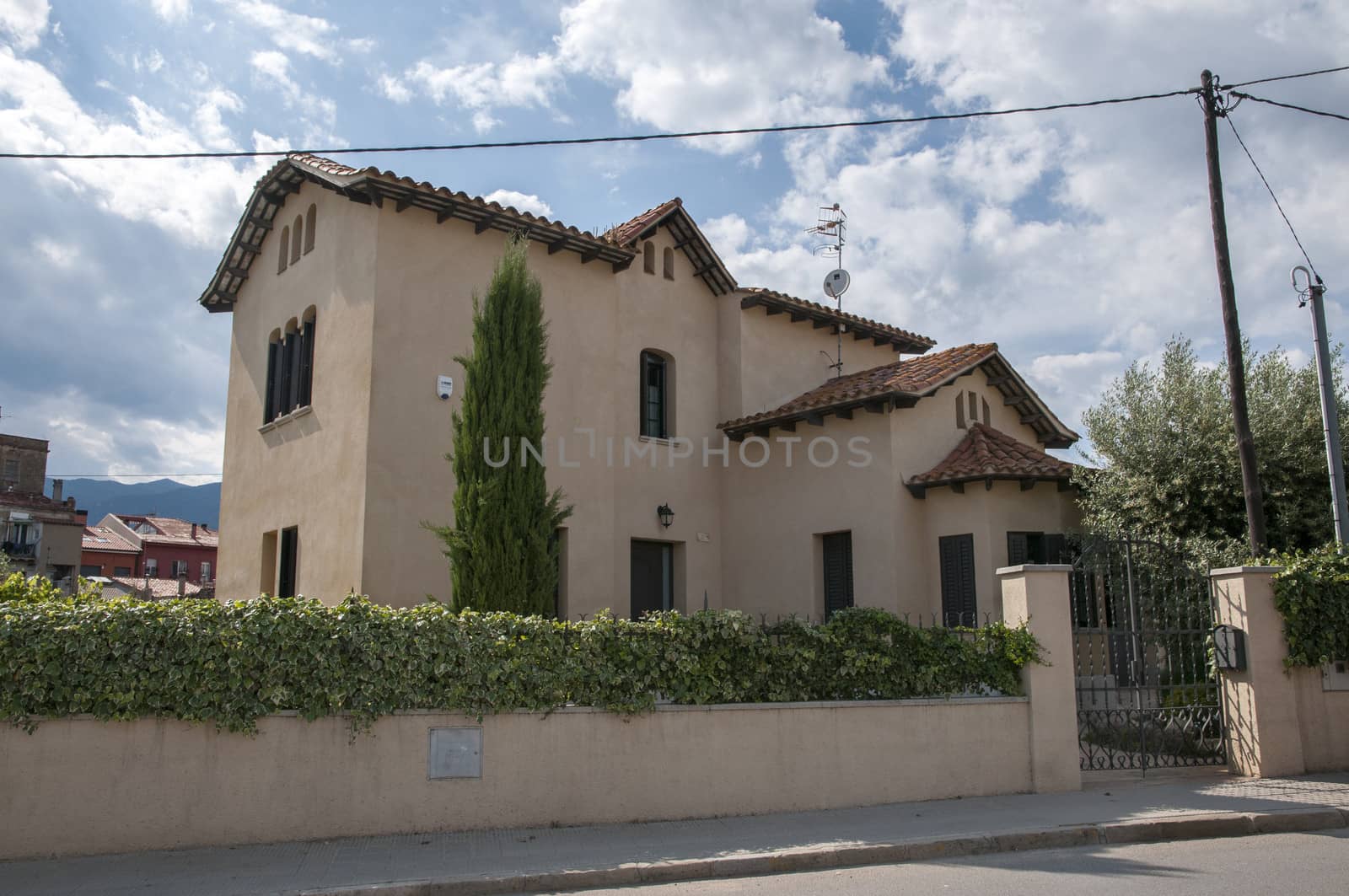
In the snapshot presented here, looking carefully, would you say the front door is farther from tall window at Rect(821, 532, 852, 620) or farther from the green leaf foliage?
the green leaf foliage

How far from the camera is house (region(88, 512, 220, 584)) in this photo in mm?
57344

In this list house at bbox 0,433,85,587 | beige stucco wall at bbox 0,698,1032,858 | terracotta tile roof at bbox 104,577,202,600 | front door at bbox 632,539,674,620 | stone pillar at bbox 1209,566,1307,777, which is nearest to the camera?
beige stucco wall at bbox 0,698,1032,858

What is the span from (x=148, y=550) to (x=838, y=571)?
5442 cm

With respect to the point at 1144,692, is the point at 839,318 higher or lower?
higher

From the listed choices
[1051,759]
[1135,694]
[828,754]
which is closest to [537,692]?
[828,754]

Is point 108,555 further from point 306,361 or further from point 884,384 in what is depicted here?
point 884,384

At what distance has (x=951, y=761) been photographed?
997 centimetres

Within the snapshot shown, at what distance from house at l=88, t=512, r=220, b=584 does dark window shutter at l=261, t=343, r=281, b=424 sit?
4479 cm

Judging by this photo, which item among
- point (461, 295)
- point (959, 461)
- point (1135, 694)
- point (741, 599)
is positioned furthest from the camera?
point (741, 599)

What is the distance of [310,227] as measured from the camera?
53.2 feet

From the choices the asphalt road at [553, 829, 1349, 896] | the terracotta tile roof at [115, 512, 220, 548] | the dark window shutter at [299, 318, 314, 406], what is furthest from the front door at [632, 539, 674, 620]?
the terracotta tile roof at [115, 512, 220, 548]

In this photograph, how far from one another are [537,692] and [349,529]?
606cm

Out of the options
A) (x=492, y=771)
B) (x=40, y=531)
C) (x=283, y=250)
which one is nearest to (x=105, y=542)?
(x=40, y=531)

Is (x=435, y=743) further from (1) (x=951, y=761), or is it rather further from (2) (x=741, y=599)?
(2) (x=741, y=599)
